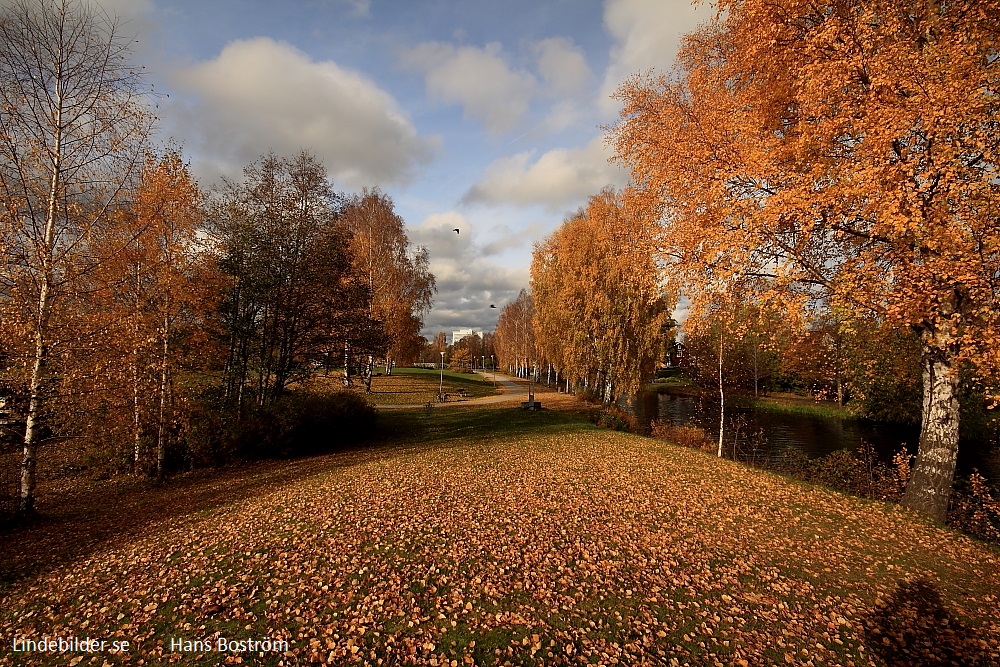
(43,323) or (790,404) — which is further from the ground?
(43,323)

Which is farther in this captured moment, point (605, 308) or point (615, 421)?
point (605, 308)

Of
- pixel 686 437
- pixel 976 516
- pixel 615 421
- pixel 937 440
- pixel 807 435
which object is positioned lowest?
pixel 807 435

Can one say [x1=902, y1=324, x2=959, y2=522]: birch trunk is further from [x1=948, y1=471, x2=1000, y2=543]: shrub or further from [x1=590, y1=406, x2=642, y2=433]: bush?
[x1=590, y1=406, x2=642, y2=433]: bush

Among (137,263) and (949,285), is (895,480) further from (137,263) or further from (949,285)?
(137,263)

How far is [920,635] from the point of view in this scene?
4.27 m

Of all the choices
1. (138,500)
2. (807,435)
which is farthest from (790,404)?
(138,500)

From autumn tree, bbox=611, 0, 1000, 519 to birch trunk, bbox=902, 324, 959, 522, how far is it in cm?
2

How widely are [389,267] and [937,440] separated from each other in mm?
24626

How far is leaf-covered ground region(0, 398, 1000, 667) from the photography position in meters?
3.94

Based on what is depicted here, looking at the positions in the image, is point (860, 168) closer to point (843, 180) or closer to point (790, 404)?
point (843, 180)

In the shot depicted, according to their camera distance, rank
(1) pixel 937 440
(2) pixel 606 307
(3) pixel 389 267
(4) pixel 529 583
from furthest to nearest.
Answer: (3) pixel 389 267 < (2) pixel 606 307 < (1) pixel 937 440 < (4) pixel 529 583

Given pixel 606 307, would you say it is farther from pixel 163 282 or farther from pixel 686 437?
pixel 163 282

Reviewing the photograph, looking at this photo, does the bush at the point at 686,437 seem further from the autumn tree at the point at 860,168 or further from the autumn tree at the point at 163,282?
the autumn tree at the point at 163,282

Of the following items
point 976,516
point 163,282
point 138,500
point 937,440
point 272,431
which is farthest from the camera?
point 272,431
